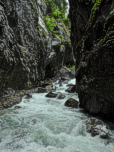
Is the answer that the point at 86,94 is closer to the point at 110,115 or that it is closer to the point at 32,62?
the point at 110,115

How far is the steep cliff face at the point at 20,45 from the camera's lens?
7.43 m

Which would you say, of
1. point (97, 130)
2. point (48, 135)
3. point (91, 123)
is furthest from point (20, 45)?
point (97, 130)

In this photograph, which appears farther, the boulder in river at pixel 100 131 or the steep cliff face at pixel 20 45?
the steep cliff face at pixel 20 45

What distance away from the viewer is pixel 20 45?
409 inches

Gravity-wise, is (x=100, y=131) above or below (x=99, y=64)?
below

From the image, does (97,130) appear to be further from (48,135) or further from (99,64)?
(99,64)

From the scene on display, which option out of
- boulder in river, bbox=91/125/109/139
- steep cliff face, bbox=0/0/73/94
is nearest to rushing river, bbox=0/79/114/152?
boulder in river, bbox=91/125/109/139

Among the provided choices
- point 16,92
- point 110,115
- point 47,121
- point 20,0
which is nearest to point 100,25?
point 110,115

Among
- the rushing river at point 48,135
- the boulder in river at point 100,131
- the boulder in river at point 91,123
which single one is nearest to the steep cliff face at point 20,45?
the rushing river at point 48,135

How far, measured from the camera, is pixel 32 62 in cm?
1168

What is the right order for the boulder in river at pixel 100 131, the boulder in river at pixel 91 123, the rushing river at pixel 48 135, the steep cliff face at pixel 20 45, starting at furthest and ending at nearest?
the steep cliff face at pixel 20 45
the boulder in river at pixel 91 123
the boulder in river at pixel 100 131
the rushing river at pixel 48 135

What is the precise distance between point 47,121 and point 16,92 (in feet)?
18.4

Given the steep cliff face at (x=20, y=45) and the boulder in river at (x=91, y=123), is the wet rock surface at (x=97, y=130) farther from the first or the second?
the steep cliff face at (x=20, y=45)

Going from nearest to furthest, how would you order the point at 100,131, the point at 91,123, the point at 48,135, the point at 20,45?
the point at 100,131 < the point at 48,135 < the point at 91,123 < the point at 20,45
